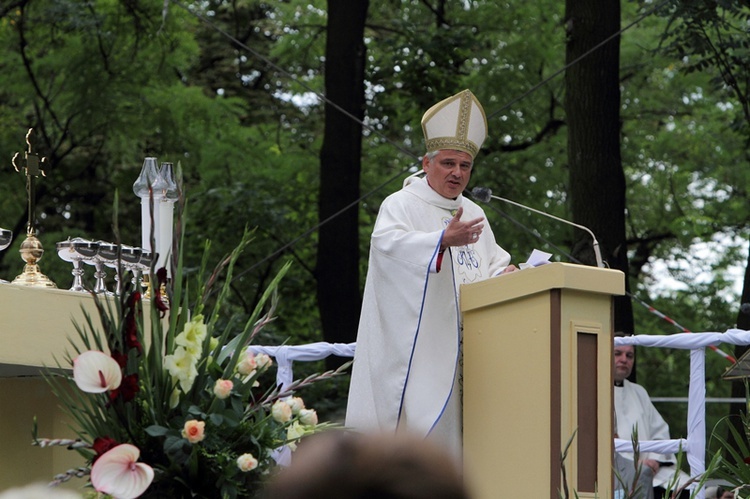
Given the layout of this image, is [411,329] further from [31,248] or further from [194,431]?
[194,431]

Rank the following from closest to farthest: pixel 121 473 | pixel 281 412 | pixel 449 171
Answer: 1. pixel 121 473
2. pixel 281 412
3. pixel 449 171

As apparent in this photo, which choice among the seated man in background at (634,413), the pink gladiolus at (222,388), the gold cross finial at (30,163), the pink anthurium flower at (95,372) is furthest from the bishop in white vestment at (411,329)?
the seated man in background at (634,413)

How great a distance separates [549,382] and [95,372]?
84.7 inches

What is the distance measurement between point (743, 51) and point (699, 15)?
46.2 inches

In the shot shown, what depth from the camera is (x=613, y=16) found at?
37.0 ft

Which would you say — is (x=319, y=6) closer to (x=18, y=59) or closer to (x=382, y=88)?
(x=382, y=88)

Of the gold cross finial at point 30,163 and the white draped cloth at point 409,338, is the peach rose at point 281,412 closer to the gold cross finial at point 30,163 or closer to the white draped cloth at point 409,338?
the white draped cloth at point 409,338

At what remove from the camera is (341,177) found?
12953 millimetres

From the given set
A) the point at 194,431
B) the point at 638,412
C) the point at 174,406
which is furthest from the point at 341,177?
the point at 194,431

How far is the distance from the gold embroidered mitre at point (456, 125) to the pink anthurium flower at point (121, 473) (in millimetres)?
3306

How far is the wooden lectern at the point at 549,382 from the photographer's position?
4.66 meters

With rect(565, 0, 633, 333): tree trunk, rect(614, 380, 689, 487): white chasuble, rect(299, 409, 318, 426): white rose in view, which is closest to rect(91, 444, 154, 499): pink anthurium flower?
rect(299, 409, 318, 426): white rose

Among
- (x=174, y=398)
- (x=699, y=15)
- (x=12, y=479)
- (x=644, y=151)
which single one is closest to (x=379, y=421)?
(x=12, y=479)

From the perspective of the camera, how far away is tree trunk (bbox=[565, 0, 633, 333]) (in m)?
11.0
